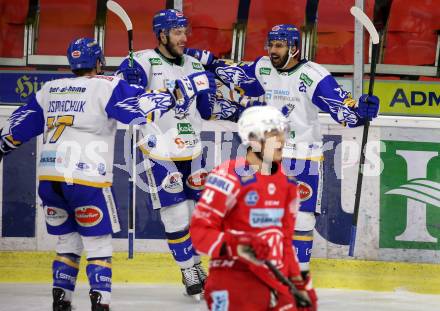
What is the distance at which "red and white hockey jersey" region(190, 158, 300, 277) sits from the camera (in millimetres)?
3791

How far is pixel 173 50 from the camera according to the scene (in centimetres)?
652

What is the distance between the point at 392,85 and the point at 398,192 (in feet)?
3.28

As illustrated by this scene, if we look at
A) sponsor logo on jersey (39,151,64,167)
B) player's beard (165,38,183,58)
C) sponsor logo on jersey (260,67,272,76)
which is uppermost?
player's beard (165,38,183,58)

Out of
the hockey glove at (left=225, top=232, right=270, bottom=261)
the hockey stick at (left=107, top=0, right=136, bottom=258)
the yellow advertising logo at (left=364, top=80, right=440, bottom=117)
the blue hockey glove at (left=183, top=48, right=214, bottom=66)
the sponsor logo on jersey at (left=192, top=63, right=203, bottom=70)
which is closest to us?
the hockey glove at (left=225, top=232, right=270, bottom=261)

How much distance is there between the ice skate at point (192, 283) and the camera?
20.8ft

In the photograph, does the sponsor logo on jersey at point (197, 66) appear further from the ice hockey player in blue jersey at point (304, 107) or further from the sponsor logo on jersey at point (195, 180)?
the sponsor logo on jersey at point (195, 180)

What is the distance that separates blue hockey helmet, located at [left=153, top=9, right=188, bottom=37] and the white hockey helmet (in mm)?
2624

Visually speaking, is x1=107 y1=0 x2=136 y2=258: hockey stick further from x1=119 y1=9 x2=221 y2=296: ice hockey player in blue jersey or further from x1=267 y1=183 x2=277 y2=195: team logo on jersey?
x1=267 y1=183 x2=277 y2=195: team logo on jersey

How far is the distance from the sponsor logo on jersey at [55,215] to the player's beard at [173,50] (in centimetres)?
139

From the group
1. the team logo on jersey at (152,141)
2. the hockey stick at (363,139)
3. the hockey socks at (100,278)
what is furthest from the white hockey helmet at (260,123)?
the hockey stick at (363,139)

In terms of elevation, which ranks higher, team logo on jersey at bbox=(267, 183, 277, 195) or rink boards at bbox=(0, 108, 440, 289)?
team logo on jersey at bbox=(267, 183, 277, 195)

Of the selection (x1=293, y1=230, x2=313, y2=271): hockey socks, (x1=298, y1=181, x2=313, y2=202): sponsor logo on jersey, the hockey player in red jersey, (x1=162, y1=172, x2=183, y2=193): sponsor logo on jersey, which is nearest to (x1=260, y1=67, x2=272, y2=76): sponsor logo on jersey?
(x1=298, y1=181, x2=313, y2=202): sponsor logo on jersey

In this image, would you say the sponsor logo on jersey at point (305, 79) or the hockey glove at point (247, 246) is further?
the sponsor logo on jersey at point (305, 79)

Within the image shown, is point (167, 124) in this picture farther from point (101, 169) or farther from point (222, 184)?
point (222, 184)
